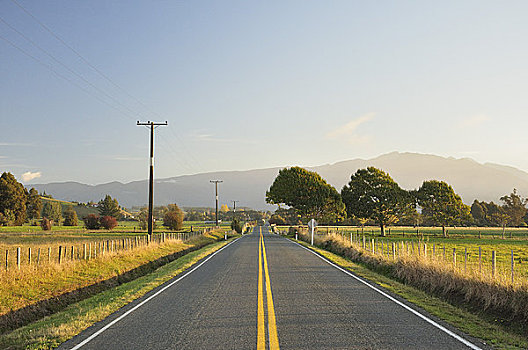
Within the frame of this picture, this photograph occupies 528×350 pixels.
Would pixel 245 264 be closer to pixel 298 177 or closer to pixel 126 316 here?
pixel 126 316

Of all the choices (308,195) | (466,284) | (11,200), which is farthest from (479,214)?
(466,284)

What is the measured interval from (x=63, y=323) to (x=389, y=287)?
9675 millimetres

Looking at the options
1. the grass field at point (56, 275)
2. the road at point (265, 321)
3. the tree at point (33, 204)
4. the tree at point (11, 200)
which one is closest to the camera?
the road at point (265, 321)

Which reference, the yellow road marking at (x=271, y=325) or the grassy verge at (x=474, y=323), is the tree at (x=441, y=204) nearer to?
the grassy verge at (x=474, y=323)

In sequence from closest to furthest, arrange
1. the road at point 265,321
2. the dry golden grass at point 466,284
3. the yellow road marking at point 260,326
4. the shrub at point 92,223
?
the yellow road marking at point 260,326, the road at point 265,321, the dry golden grass at point 466,284, the shrub at point 92,223

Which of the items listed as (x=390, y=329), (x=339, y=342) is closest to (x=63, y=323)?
(x=339, y=342)

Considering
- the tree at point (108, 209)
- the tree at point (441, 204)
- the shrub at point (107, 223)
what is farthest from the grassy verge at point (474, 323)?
the tree at point (108, 209)

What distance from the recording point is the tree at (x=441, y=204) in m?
70.2

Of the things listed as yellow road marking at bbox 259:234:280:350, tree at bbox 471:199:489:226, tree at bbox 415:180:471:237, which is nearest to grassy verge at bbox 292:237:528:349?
yellow road marking at bbox 259:234:280:350

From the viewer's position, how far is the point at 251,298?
11469 millimetres

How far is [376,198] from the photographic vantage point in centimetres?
7162

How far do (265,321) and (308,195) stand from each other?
60.0 meters

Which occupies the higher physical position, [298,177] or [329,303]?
[298,177]

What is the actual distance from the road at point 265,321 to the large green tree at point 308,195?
176 ft
